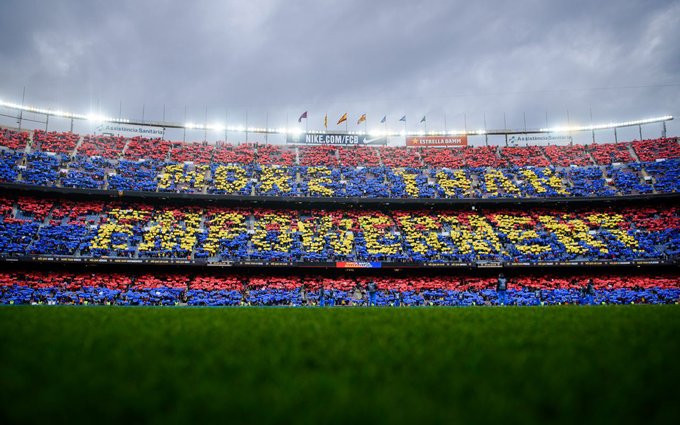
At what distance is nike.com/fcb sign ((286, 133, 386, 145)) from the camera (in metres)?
58.0

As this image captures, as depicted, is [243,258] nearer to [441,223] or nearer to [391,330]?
[441,223]

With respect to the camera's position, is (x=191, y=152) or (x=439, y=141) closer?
(x=191, y=152)

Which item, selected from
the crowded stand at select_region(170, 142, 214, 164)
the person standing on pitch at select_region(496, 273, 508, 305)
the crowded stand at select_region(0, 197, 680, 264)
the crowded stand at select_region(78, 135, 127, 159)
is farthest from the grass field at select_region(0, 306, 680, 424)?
the crowded stand at select_region(78, 135, 127, 159)

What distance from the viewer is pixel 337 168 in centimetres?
5328

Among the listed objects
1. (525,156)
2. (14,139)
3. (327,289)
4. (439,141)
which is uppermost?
(439,141)

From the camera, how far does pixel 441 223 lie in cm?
4553

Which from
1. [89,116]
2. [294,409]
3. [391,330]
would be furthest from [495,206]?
[89,116]

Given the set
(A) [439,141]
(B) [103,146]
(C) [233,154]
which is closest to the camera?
(B) [103,146]

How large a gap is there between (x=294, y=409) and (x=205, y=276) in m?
38.3

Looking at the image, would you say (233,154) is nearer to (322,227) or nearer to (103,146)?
(103,146)

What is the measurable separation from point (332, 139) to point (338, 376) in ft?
185

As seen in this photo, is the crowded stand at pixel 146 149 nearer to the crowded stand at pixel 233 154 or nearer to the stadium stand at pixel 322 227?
the stadium stand at pixel 322 227

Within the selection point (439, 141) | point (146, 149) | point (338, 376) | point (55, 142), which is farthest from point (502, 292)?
point (55, 142)

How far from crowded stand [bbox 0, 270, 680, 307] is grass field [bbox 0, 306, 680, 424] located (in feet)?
91.9
